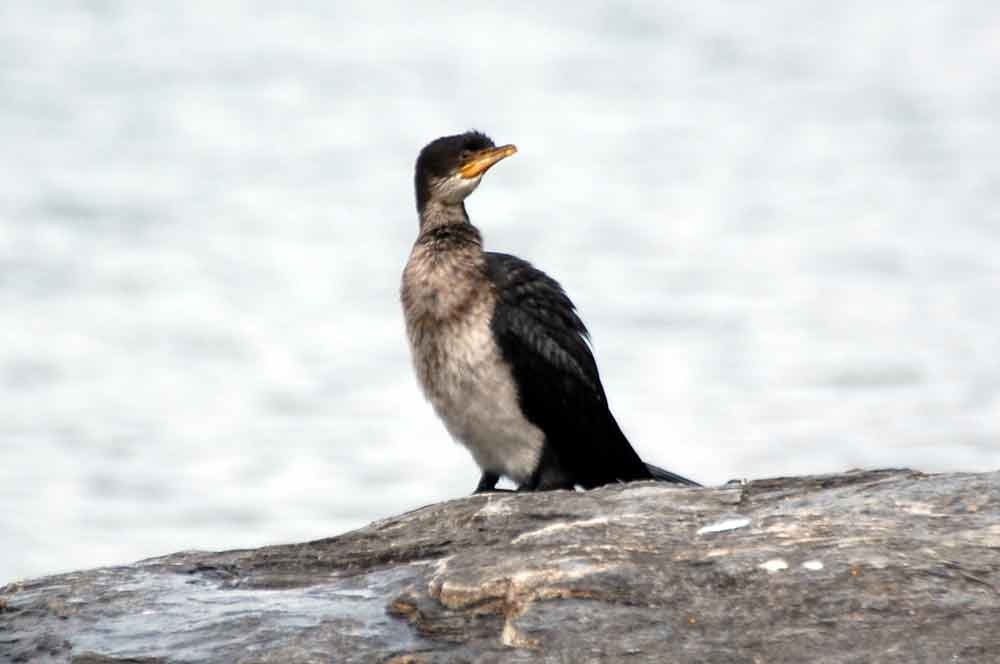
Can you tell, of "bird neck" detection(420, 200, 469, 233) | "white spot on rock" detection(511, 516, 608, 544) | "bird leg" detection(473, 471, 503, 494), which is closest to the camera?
"white spot on rock" detection(511, 516, 608, 544)

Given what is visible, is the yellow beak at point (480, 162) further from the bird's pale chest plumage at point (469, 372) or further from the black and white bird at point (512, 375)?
the bird's pale chest plumage at point (469, 372)

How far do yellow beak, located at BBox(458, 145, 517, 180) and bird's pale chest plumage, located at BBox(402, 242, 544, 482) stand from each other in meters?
0.72

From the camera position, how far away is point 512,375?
8219 millimetres

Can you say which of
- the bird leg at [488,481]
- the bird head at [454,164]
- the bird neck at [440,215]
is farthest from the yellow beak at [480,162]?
the bird leg at [488,481]

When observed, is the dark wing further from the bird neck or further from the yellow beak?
the yellow beak

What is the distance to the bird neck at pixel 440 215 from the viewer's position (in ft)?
29.4

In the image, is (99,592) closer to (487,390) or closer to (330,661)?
(330,661)

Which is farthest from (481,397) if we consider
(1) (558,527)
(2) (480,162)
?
(1) (558,527)

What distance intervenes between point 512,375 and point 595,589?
2970 mm

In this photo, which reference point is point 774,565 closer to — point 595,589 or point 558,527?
point 595,589

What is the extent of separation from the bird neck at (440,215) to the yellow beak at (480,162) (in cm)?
18

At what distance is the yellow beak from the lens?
8984 mm

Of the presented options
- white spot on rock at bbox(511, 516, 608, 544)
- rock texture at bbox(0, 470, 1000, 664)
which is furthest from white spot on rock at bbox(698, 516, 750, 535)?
white spot on rock at bbox(511, 516, 608, 544)

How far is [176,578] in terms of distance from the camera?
6309 mm
